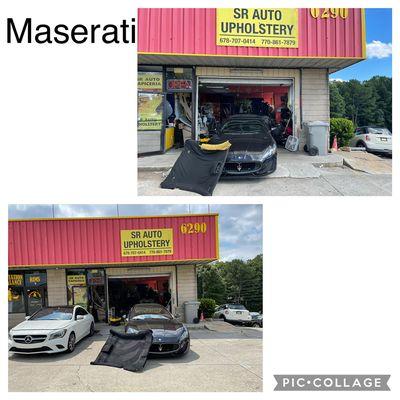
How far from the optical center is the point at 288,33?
9.60m

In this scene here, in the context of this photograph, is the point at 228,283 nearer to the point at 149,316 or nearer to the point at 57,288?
the point at 149,316

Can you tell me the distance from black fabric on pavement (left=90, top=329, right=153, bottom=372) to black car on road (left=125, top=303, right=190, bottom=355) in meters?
0.16

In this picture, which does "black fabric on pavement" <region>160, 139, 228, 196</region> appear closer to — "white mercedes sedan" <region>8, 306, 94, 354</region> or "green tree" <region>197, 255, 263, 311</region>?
"green tree" <region>197, 255, 263, 311</region>

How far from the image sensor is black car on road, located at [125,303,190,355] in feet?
22.5

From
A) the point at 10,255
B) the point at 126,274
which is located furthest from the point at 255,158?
the point at 10,255

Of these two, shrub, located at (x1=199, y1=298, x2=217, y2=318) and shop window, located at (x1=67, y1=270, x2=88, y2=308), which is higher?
shop window, located at (x1=67, y1=270, x2=88, y2=308)

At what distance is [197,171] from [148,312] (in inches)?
114

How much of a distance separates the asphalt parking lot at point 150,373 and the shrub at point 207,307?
183 inches

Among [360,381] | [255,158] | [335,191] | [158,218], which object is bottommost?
[360,381]

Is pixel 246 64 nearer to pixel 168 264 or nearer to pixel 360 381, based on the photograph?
pixel 168 264

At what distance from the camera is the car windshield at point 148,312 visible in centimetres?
809

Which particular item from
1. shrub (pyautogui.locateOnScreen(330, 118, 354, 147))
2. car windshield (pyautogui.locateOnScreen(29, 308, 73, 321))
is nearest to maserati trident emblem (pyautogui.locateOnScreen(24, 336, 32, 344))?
car windshield (pyautogui.locateOnScreen(29, 308, 73, 321))

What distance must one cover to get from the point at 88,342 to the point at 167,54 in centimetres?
633

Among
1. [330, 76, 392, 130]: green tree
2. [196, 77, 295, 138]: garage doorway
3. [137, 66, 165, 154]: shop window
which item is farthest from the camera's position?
[330, 76, 392, 130]: green tree
